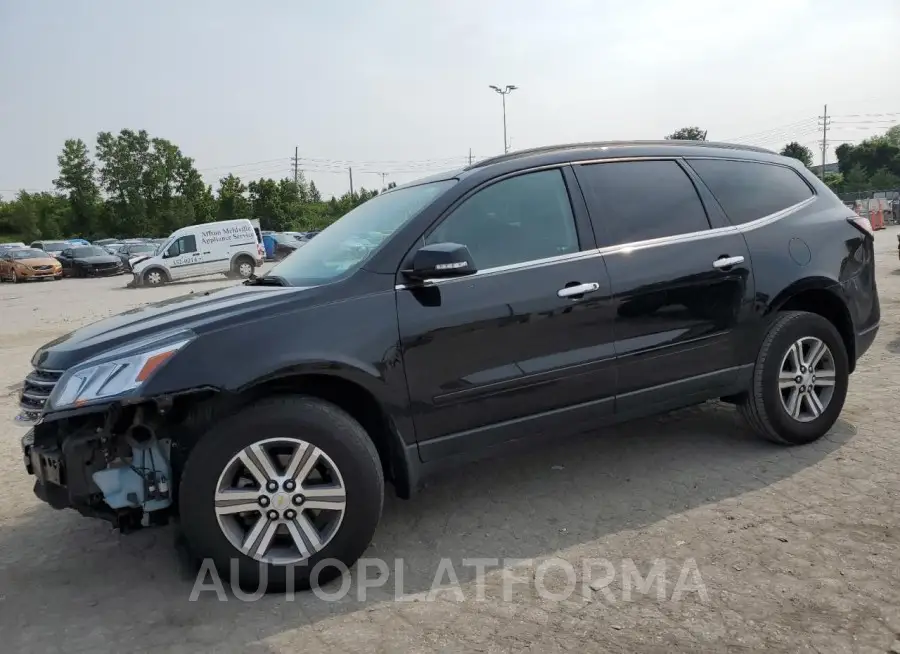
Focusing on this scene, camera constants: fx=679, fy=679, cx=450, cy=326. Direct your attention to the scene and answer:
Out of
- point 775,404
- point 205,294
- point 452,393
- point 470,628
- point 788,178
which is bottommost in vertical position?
point 470,628

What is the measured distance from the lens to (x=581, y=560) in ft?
9.81

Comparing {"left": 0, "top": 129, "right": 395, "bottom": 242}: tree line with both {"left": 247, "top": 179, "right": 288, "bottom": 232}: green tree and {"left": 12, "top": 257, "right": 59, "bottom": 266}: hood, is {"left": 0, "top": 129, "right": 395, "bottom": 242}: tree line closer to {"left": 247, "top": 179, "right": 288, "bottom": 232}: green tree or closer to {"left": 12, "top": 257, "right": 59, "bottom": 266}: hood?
{"left": 247, "top": 179, "right": 288, "bottom": 232}: green tree

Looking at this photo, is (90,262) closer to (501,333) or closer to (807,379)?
(501,333)

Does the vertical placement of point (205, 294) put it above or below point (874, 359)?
above

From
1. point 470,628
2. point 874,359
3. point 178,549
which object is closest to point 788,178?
point 874,359

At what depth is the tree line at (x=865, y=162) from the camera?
6384cm

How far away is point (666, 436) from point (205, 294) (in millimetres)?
3023

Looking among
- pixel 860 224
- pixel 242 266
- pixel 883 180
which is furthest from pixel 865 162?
pixel 860 224

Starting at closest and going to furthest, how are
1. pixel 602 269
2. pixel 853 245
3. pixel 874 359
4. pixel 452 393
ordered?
pixel 452 393 < pixel 602 269 < pixel 853 245 < pixel 874 359

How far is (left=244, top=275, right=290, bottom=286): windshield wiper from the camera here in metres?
3.47

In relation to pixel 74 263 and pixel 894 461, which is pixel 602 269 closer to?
pixel 894 461

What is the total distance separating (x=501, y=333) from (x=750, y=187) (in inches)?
82.4

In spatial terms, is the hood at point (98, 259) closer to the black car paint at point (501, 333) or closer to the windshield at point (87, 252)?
the windshield at point (87, 252)

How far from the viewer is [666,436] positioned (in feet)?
14.8
